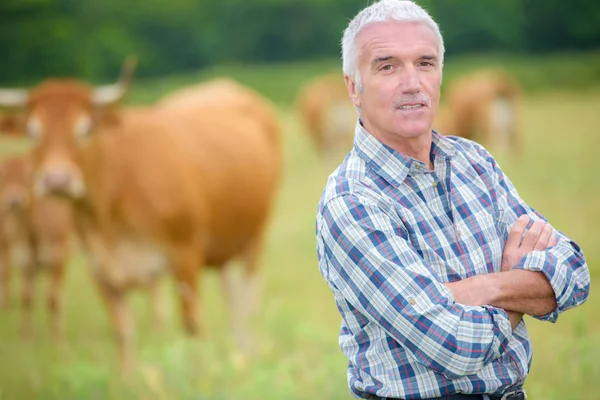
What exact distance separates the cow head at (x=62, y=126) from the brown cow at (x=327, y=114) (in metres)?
12.1

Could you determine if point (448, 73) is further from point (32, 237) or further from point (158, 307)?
point (32, 237)

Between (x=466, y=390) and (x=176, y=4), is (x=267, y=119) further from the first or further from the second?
(x=176, y=4)

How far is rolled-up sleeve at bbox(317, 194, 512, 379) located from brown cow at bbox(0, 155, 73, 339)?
4826 millimetres

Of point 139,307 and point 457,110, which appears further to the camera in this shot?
point 457,110

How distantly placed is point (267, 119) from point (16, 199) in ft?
6.74

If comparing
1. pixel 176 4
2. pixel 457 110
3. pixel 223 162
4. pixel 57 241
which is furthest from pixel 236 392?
pixel 176 4

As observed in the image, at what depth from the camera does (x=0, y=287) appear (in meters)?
7.18

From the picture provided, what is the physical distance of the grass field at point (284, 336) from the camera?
11.6 feet

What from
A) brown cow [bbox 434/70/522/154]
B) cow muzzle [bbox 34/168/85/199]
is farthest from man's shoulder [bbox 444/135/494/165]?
brown cow [bbox 434/70/522/154]

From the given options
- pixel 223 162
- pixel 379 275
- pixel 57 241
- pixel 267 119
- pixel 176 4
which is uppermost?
pixel 176 4

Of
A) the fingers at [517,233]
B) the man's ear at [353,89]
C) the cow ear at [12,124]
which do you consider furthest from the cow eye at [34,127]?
the fingers at [517,233]

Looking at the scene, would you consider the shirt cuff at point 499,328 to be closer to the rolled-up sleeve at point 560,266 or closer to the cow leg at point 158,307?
the rolled-up sleeve at point 560,266

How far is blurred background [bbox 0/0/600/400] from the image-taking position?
3707 mm

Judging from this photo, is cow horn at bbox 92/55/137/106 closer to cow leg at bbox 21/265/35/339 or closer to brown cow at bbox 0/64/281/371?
brown cow at bbox 0/64/281/371
